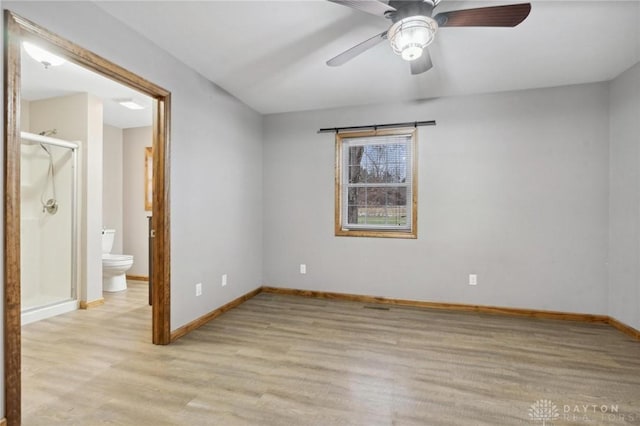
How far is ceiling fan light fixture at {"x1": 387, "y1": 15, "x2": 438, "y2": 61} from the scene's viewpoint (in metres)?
1.86

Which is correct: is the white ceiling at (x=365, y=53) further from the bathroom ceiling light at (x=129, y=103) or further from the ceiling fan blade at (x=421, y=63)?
the bathroom ceiling light at (x=129, y=103)

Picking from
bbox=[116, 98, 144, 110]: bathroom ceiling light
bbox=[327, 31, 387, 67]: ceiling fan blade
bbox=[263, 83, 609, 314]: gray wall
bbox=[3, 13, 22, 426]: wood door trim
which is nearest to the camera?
bbox=[3, 13, 22, 426]: wood door trim

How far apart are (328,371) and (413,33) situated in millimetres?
2289

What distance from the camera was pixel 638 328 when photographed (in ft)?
9.37

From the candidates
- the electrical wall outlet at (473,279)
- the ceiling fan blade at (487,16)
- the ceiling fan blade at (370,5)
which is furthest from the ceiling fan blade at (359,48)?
the electrical wall outlet at (473,279)

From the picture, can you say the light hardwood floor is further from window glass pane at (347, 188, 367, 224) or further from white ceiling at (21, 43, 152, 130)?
white ceiling at (21, 43, 152, 130)

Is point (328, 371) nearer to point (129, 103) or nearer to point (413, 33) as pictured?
point (413, 33)

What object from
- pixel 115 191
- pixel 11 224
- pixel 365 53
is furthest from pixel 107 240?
pixel 365 53

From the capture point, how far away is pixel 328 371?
2.30 m

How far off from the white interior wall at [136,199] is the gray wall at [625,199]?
604 cm

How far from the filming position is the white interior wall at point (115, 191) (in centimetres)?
526

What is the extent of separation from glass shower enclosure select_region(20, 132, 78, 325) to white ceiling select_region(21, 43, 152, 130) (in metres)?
0.61

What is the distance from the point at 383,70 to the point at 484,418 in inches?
112

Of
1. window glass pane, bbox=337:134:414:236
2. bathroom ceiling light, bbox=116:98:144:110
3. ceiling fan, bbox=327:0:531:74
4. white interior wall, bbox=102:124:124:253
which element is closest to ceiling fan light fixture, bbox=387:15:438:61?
ceiling fan, bbox=327:0:531:74
